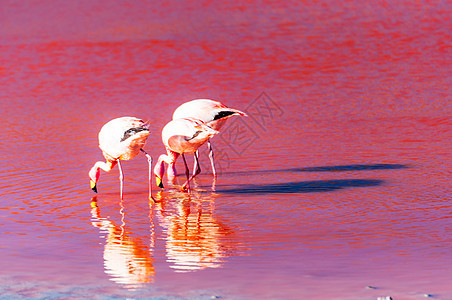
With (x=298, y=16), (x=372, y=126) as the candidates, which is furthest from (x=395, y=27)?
(x=372, y=126)

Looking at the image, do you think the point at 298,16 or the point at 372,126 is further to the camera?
the point at 298,16

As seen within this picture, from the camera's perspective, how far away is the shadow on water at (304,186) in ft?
33.2

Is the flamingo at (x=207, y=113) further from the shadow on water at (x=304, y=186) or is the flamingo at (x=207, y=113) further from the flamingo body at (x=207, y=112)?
the shadow on water at (x=304, y=186)

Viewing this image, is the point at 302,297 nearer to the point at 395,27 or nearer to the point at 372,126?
the point at 372,126

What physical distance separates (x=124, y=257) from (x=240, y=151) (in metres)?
5.17

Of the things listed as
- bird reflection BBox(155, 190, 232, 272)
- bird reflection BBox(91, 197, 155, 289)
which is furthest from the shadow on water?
bird reflection BBox(91, 197, 155, 289)

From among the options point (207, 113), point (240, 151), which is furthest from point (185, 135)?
point (240, 151)

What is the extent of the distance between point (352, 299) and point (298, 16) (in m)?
17.3

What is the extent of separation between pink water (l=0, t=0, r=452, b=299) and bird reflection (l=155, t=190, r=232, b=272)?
0.03 metres

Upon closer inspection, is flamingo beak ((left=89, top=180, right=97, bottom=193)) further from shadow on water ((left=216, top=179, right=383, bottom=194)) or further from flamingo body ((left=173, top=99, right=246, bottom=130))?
flamingo body ((left=173, top=99, right=246, bottom=130))

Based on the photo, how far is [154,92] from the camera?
17.3 metres

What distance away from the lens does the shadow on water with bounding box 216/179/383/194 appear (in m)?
10.1

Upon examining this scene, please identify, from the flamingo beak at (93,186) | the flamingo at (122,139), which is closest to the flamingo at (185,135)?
the flamingo at (122,139)

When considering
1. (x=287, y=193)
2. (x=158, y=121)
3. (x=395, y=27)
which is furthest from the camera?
(x=395, y=27)
